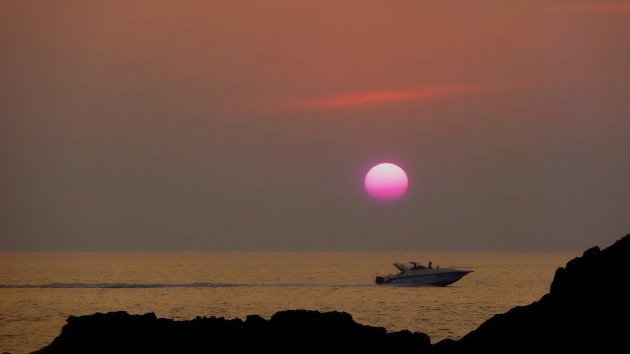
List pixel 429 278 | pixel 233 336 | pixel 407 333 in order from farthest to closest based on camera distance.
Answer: pixel 429 278
pixel 407 333
pixel 233 336

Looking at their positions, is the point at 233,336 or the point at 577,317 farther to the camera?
the point at 233,336

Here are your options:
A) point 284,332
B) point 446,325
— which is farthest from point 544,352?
point 446,325

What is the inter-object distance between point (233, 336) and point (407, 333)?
6560mm

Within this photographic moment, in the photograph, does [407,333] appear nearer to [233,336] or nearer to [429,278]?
[233,336]

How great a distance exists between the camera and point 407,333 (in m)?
41.9

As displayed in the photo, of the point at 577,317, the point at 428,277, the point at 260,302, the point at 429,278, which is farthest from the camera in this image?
the point at 429,278

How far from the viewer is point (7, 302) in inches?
4719

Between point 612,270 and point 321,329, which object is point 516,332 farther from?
point 321,329

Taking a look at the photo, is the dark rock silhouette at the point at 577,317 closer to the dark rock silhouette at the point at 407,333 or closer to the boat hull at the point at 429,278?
the dark rock silhouette at the point at 407,333

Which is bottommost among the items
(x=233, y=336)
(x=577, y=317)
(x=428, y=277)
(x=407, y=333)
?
(x=233, y=336)

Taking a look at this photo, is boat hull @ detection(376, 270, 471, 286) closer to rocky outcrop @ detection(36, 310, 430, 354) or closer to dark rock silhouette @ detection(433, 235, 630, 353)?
rocky outcrop @ detection(36, 310, 430, 354)

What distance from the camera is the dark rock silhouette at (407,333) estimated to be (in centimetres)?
3744

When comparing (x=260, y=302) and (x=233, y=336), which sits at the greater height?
(x=260, y=302)

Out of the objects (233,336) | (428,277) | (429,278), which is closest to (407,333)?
(233,336)
